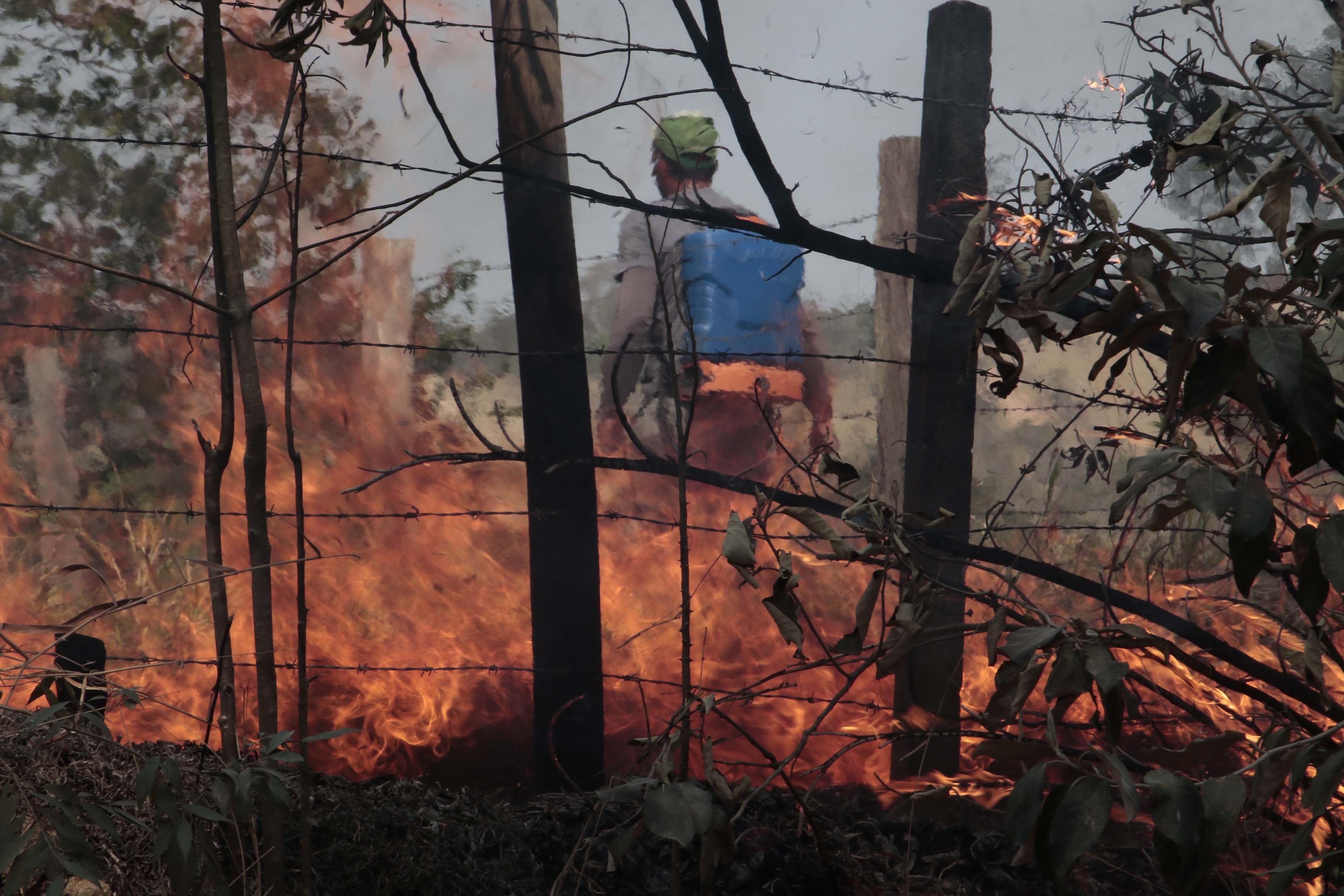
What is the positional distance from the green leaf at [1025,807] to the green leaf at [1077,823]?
0.04m

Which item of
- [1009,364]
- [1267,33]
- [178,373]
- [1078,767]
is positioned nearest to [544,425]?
[178,373]

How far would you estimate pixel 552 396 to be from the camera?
2324mm

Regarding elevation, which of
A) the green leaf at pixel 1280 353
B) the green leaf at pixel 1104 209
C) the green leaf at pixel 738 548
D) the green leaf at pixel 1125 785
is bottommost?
the green leaf at pixel 1125 785

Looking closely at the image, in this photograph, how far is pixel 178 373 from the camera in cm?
274

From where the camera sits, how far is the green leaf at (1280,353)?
833 mm

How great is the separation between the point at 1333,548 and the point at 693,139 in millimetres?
1756

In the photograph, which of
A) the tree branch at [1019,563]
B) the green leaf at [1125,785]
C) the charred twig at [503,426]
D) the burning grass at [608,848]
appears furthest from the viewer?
the charred twig at [503,426]

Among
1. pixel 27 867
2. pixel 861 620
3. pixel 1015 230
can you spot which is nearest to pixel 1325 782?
pixel 861 620

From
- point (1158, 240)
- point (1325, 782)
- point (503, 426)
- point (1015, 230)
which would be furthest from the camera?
point (503, 426)

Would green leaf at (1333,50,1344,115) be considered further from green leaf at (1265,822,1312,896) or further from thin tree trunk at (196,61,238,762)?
thin tree trunk at (196,61,238,762)

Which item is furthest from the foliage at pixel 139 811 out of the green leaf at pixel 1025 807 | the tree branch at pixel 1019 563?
the green leaf at pixel 1025 807

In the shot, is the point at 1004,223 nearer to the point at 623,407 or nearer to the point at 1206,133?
the point at 623,407

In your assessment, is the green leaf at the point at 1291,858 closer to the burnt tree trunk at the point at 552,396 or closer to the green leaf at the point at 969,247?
the green leaf at the point at 969,247

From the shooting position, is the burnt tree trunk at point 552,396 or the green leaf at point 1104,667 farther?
the burnt tree trunk at point 552,396
